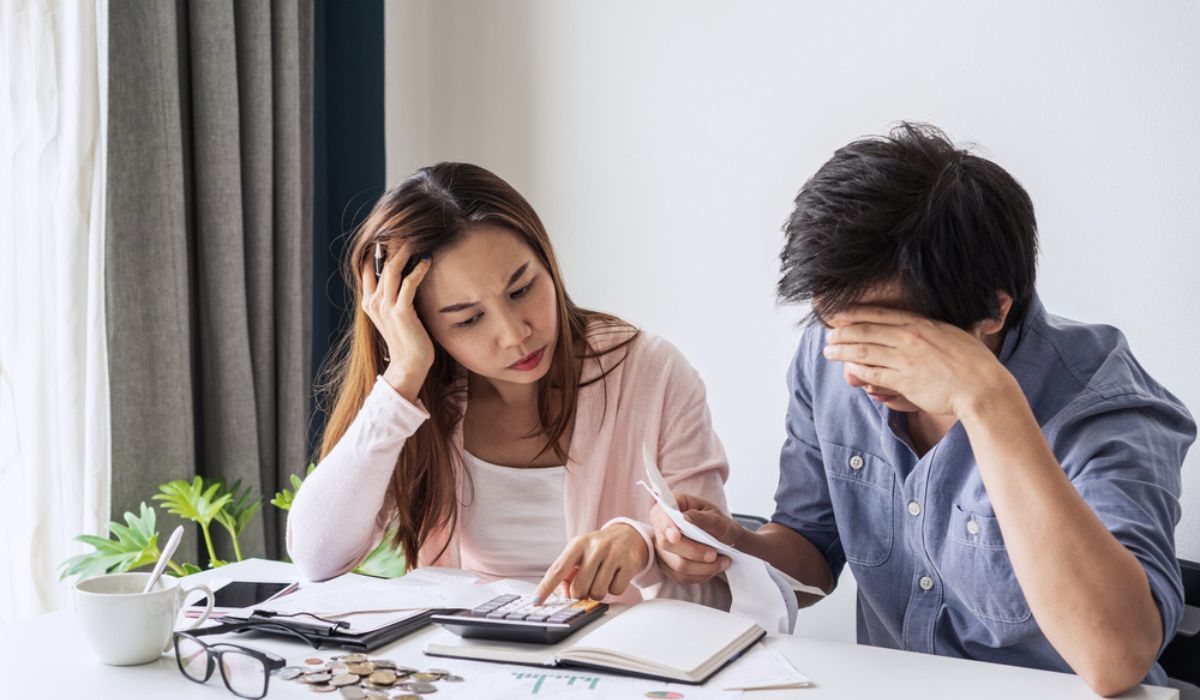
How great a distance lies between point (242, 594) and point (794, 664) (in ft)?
2.11

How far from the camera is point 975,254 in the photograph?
101cm

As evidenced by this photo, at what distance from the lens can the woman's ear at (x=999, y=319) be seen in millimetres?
1044

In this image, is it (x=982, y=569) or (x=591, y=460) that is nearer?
(x=982, y=569)

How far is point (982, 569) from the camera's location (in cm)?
113

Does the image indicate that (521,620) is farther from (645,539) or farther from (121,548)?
(121,548)

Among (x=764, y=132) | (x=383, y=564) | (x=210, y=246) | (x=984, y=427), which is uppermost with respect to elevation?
(x=764, y=132)

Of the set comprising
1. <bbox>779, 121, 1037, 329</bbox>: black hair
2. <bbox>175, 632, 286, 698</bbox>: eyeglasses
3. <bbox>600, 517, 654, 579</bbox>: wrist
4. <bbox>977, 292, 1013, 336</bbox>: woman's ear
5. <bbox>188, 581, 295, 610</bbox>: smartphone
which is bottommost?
<bbox>188, 581, 295, 610</bbox>: smartphone

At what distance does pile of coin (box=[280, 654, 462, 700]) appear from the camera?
0.92m

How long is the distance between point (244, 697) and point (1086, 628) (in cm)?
73

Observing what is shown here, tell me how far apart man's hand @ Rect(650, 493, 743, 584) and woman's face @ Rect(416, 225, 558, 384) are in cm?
31

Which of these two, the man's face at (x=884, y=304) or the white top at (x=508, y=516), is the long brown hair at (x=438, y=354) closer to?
the white top at (x=508, y=516)

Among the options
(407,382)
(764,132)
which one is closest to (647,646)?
(407,382)

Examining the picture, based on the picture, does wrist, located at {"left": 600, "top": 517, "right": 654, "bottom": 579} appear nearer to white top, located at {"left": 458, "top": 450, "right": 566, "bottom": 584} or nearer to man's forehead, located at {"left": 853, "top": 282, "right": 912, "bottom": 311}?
white top, located at {"left": 458, "top": 450, "right": 566, "bottom": 584}

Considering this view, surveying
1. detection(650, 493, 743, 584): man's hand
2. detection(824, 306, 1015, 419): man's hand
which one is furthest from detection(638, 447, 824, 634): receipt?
detection(824, 306, 1015, 419): man's hand
